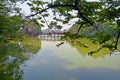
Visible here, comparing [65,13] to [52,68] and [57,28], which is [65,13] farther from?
[52,68]

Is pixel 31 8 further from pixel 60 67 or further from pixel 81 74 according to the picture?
pixel 60 67

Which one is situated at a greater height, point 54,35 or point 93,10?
point 93,10

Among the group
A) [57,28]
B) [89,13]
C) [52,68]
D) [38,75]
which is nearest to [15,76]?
[38,75]

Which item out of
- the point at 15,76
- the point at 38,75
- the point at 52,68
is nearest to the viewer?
the point at 15,76

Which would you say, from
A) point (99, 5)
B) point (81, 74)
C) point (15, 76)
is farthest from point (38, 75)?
point (99, 5)

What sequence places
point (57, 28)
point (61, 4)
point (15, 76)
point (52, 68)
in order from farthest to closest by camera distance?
point (52, 68) → point (15, 76) → point (57, 28) → point (61, 4)

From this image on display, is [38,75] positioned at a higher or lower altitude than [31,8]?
lower

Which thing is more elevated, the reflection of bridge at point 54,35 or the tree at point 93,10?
the tree at point 93,10

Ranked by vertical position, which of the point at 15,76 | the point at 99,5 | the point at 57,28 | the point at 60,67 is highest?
the point at 99,5

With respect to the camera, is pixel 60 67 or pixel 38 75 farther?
pixel 60 67

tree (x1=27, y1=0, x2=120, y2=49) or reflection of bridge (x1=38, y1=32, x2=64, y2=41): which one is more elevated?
tree (x1=27, y1=0, x2=120, y2=49)

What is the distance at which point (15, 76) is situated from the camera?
5.93 metres

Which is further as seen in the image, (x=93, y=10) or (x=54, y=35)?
(x=54, y=35)

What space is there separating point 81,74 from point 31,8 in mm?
4847
